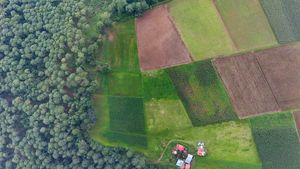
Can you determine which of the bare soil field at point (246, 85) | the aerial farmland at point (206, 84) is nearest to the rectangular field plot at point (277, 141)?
the aerial farmland at point (206, 84)

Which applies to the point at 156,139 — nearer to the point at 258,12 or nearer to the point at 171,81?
the point at 171,81

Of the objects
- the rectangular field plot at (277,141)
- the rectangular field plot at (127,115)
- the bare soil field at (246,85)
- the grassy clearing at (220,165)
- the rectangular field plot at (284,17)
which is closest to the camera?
the rectangular field plot at (277,141)

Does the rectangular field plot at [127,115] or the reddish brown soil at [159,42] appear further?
the reddish brown soil at [159,42]

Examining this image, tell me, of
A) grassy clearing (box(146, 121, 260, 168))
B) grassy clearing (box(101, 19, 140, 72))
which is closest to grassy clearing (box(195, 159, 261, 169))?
grassy clearing (box(146, 121, 260, 168))

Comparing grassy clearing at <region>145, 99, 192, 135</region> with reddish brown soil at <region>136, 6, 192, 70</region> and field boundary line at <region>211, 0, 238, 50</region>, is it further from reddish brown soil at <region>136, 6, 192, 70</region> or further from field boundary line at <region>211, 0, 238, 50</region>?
field boundary line at <region>211, 0, 238, 50</region>

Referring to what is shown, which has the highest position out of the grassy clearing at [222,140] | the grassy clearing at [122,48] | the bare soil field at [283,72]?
the bare soil field at [283,72]

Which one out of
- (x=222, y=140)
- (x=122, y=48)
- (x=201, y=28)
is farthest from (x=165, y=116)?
(x=201, y=28)

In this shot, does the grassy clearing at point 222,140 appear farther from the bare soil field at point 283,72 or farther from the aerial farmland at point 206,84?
the bare soil field at point 283,72

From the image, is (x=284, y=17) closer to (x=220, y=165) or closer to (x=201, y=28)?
(x=201, y=28)
